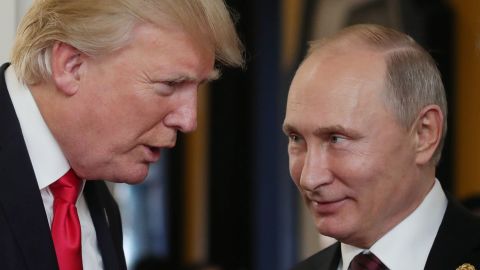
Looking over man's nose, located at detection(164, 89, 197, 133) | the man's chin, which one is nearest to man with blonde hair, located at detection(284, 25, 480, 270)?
man's nose, located at detection(164, 89, 197, 133)

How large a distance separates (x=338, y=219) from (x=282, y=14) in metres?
4.17

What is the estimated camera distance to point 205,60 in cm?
230

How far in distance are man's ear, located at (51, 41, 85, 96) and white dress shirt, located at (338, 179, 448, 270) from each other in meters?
0.83

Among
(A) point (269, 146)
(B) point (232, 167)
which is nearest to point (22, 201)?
(A) point (269, 146)

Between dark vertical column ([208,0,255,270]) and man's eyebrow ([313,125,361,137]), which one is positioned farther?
A: dark vertical column ([208,0,255,270])

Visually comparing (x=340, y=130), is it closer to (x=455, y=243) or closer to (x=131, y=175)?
(x=455, y=243)

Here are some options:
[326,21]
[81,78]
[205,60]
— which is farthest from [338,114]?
[326,21]

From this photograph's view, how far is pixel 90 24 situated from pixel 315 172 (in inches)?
25.1

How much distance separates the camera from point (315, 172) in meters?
2.39

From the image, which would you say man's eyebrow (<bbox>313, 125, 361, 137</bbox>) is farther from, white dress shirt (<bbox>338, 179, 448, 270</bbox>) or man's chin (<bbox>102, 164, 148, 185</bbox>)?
man's chin (<bbox>102, 164, 148, 185</bbox>)

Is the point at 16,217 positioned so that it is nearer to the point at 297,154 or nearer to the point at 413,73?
the point at 297,154

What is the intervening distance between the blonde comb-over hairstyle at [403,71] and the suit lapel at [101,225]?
69 cm

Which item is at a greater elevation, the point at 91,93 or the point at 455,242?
the point at 91,93

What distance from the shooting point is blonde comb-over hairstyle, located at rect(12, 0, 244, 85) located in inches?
87.1
